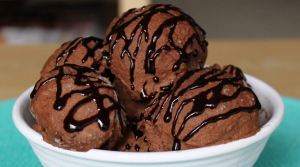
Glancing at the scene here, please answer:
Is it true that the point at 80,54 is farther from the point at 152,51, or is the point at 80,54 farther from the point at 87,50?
the point at 152,51

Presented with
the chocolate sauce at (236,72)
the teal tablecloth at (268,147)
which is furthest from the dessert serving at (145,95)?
the teal tablecloth at (268,147)

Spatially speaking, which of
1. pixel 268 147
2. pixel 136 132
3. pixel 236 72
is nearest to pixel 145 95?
pixel 136 132

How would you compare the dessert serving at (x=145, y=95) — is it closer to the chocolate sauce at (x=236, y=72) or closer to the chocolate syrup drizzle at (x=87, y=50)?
the chocolate syrup drizzle at (x=87, y=50)

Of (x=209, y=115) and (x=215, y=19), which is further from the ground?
(x=209, y=115)

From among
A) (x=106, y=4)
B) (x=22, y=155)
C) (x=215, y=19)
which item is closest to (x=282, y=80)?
(x=215, y=19)

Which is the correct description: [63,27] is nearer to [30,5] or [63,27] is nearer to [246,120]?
[30,5]

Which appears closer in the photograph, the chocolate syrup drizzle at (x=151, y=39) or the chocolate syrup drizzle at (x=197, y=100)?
the chocolate syrup drizzle at (x=197, y=100)

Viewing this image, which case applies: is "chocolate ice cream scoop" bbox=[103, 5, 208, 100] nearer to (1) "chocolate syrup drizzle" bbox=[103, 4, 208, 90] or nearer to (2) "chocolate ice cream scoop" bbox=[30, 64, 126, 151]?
(1) "chocolate syrup drizzle" bbox=[103, 4, 208, 90]
